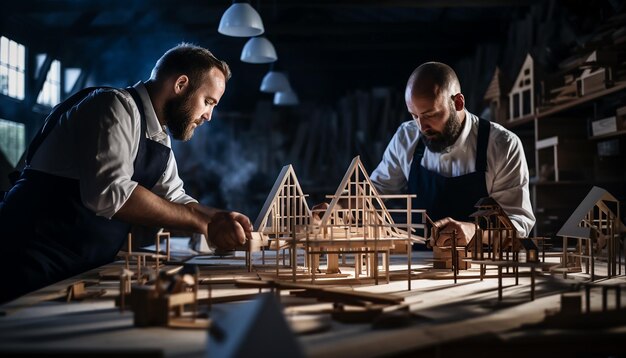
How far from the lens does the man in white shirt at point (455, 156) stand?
5.35m

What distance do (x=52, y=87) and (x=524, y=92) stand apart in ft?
41.1

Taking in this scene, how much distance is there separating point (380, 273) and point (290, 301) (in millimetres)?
1211

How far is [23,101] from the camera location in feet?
49.8

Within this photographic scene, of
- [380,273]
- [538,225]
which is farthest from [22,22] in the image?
[380,273]

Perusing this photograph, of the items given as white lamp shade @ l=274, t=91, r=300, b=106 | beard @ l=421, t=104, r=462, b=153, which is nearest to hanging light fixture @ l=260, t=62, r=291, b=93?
white lamp shade @ l=274, t=91, r=300, b=106

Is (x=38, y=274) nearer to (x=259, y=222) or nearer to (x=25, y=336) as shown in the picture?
(x=259, y=222)

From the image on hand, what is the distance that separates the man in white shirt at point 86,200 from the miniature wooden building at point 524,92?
22.0 feet

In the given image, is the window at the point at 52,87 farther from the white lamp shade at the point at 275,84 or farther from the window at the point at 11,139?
the white lamp shade at the point at 275,84

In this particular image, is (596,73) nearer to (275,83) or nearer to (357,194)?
(357,194)

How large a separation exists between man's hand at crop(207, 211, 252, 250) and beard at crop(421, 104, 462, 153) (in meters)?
2.33

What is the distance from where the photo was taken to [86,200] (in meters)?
3.61

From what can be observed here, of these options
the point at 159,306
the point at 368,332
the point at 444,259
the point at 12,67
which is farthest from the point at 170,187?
the point at 12,67

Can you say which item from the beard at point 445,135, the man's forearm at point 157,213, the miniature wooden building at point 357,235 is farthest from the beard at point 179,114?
the beard at point 445,135

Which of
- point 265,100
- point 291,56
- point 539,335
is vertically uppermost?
point 291,56
